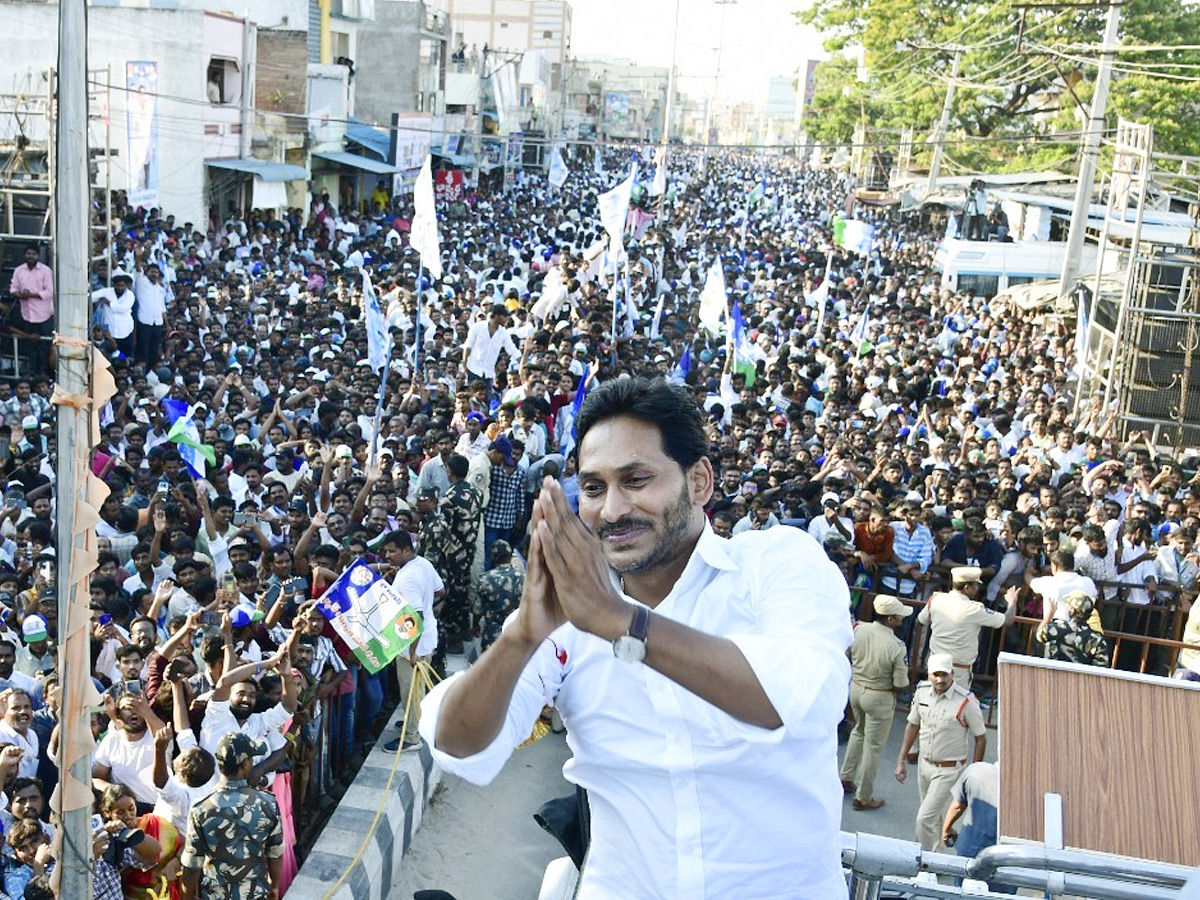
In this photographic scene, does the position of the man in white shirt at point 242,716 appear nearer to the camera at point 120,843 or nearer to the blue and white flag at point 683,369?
the camera at point 120,843

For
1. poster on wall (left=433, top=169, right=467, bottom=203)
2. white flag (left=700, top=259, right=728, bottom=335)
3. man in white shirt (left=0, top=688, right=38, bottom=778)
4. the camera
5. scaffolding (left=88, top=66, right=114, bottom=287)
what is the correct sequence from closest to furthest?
the camera < man in white shirt (left=0, top=688, right=38, bottom=778) < scaffolding (left=88, top=66, right=114, bottom=287) < white flag (left=700, top=259, right=728, bottom=335) < poster on wall (left=433, top=169, right=467, bottom=203)

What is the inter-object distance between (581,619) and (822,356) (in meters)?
14.0

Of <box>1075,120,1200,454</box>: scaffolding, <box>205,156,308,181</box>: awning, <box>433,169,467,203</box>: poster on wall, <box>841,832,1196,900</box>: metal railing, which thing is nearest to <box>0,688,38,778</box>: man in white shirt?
<box>841,832,1196,900</box>: metal railing

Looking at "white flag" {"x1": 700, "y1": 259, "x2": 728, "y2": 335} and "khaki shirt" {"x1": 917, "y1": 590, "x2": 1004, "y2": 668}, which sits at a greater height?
"white flag" {"x1": 700, "y1": 259, "x2": 728, "y2": 335}

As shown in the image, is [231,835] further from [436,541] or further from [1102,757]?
[436,541]

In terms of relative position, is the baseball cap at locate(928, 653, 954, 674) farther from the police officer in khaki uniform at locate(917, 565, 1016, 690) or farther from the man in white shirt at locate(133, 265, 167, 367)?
the man in white shirt at locate(133, 265, 167, 367)

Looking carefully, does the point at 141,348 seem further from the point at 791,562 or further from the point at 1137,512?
the point at 791,562

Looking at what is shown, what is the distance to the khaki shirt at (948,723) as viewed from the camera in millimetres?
5984

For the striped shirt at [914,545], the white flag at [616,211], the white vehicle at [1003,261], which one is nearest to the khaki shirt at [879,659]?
the striped shirt at [914,545]

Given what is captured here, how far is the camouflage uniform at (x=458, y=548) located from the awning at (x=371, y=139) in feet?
85.1

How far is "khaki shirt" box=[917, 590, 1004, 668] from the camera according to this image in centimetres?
675

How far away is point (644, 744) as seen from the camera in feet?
5.43

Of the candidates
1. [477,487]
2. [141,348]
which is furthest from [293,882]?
[141,348]

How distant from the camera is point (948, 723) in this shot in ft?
19.6
